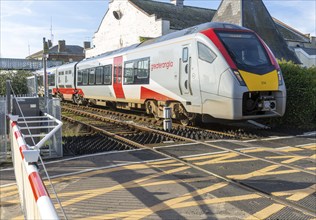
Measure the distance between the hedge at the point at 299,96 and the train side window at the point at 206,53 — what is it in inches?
139

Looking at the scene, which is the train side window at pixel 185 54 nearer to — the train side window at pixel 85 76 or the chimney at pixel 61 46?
the train side window at pixel 85 76

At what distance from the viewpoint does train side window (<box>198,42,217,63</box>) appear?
10.2 meters

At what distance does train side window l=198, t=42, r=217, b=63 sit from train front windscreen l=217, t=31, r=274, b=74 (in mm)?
451

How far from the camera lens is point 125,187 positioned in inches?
219

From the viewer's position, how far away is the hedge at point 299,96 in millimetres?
12008

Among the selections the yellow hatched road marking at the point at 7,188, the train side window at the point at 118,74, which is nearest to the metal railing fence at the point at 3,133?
the yellow hatched road marking at the point at 7,188

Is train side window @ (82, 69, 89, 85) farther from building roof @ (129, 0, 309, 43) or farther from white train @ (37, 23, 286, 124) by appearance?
building roof @ (129, 0, 309, 43)

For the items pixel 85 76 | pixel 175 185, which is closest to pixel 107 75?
pixel 85 76

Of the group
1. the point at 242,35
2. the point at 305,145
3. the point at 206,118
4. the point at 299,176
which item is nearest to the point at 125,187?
the point at 299,176

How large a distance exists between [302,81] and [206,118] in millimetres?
3652

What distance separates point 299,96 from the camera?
1209 cm

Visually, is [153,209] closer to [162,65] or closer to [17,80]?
[162,65]

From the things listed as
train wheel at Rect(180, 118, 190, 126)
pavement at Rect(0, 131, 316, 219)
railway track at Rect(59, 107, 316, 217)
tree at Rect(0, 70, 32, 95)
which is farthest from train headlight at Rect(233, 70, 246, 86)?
tree at Rect(0, 70, 32, 95)

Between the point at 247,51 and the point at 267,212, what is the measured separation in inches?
275
